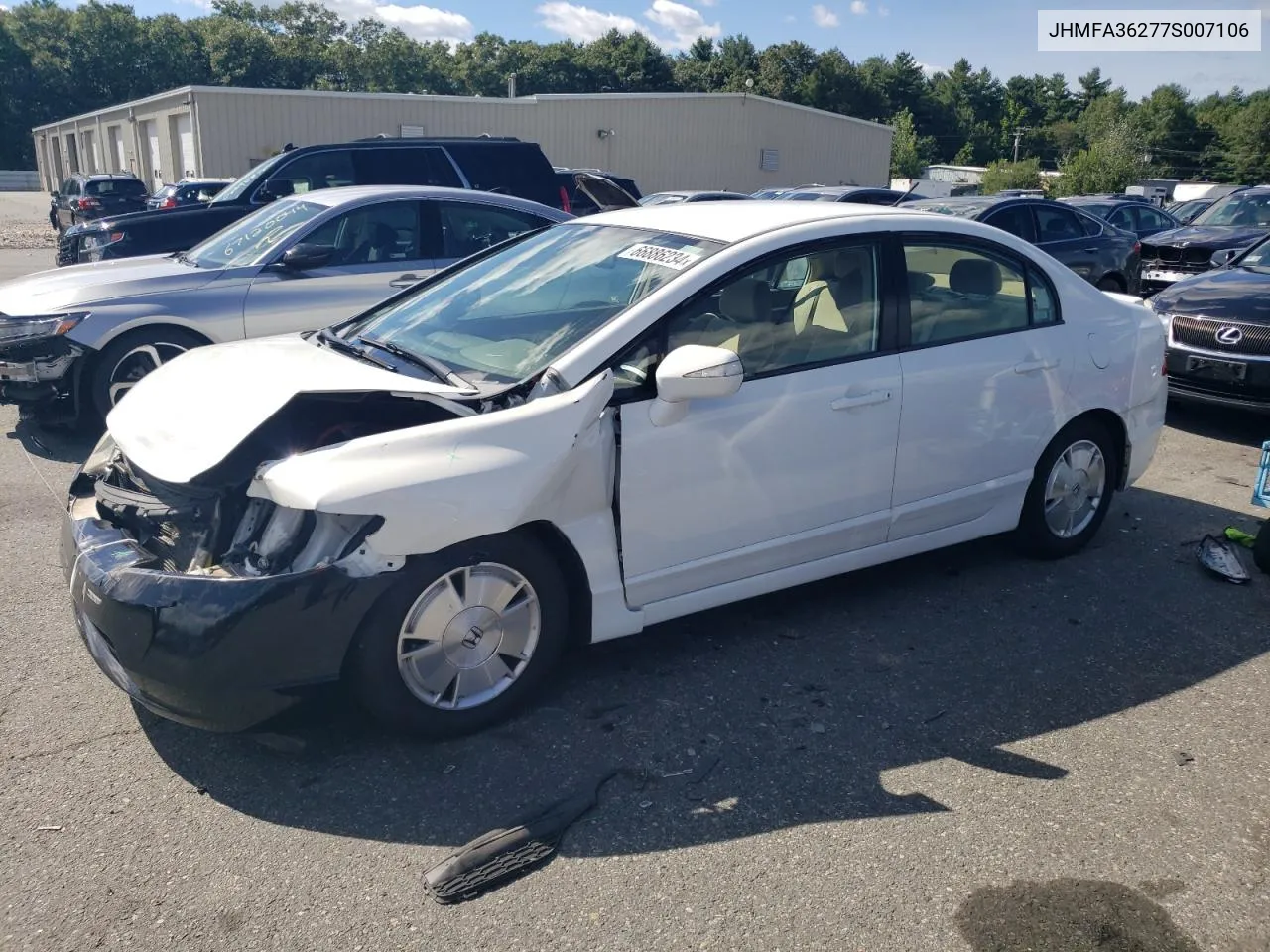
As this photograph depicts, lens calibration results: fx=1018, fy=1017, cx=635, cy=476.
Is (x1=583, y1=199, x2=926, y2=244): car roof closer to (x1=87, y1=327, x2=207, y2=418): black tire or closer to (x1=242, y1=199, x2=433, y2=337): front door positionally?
(x1=242, y1=199, x2=433, y2=337): front door

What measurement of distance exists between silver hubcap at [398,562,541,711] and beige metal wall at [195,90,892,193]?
101 ft

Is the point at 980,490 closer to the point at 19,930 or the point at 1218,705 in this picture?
the point at 1218,705

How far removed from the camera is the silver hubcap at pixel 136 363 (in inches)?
264

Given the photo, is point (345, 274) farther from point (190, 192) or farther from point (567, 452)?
point (190, 192)

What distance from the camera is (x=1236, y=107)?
8781 cm

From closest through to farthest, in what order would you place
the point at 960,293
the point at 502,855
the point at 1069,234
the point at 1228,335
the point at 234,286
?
the point at 502,855, the point at 960,293, the point at 234,286, the point at 1228,335, the point at 1069,234

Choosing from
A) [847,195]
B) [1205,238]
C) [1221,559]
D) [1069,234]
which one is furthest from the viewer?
[847,195]

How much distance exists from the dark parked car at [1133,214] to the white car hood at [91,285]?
1431 centimetres

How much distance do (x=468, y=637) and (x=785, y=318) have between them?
1728mm

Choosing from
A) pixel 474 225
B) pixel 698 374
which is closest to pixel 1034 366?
pixel 698 374

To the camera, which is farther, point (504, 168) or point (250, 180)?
point (250, 180)

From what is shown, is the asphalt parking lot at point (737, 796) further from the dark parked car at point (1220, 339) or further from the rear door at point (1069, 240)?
the rear door at point (1069, 240)

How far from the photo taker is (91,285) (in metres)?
6.87

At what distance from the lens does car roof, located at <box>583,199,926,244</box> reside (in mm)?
4012
